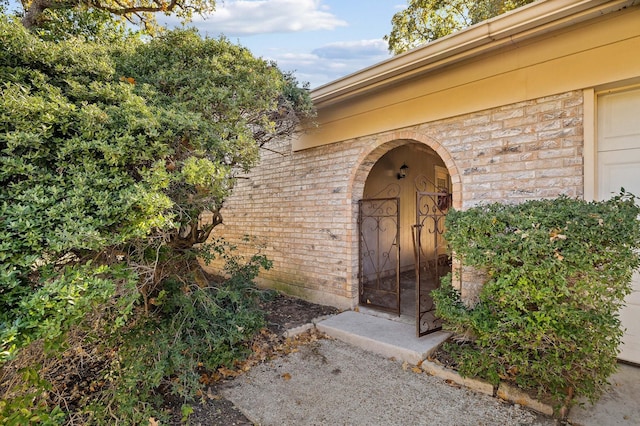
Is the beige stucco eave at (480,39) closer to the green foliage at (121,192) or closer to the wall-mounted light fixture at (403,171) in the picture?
the green foliage at (121,192)

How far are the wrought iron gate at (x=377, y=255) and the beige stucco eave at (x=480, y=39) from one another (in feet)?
5.56

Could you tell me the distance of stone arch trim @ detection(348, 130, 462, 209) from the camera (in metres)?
3.72

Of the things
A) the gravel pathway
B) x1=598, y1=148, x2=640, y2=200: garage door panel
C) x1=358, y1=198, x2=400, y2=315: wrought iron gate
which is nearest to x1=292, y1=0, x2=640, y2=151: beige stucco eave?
x1=598, y1=148, x2=640, y2=200: garage door panel

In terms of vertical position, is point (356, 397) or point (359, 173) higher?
point (359, 173)

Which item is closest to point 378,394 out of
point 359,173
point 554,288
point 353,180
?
point 554,288

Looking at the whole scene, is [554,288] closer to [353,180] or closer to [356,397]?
[356,397]

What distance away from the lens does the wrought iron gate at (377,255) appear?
16.2 feet

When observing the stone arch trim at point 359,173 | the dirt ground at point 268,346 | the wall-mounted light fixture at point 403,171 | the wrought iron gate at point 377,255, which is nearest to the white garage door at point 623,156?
the stone arch trim at point 359,173

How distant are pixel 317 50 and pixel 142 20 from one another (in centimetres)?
816

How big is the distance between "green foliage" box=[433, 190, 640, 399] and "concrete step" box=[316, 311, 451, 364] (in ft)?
2.14

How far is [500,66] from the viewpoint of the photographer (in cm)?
338

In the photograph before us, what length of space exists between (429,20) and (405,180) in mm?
5983

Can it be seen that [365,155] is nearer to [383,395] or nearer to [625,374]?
[383,395]

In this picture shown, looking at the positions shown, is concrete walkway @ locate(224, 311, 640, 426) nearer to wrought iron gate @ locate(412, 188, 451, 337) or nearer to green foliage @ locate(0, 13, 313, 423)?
wrought iron gate @ locate(412, 188, 451, 337)
